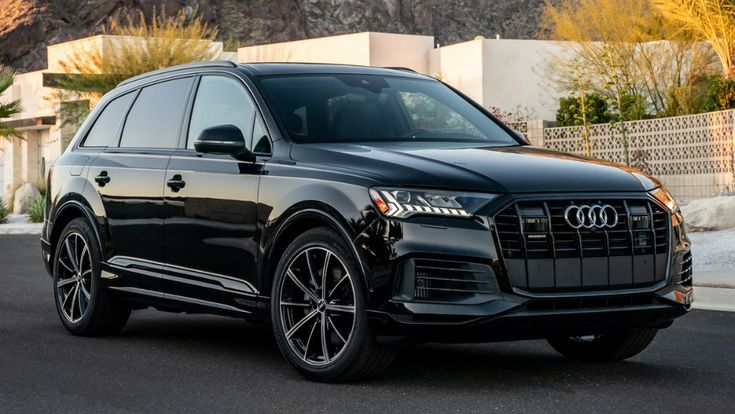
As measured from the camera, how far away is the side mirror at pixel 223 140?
7.94m

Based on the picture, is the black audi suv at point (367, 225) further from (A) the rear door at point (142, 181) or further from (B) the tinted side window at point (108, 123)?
(B) the tinted side window at point (108, 123)

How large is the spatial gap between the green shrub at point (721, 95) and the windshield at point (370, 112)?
22578mm

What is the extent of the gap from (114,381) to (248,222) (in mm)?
1202

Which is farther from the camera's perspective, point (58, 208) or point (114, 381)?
point (58, 208)

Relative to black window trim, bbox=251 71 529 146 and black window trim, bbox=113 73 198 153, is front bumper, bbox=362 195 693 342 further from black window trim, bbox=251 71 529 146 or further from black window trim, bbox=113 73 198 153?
black window trim, bbox=113 73 198 153

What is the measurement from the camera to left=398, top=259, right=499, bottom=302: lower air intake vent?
675 centimetres

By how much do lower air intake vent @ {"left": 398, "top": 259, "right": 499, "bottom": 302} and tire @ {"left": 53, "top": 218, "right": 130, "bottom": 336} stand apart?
3491 millimetres

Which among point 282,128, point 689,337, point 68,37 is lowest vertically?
point 689,337

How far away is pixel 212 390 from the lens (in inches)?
289

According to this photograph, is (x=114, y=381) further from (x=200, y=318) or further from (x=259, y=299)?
(x=200, y=318)

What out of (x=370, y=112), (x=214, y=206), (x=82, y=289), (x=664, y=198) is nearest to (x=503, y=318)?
(x=664, y=198)

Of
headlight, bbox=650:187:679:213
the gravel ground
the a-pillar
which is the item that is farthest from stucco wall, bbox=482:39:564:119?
headlight, bbox=650:187:679:213

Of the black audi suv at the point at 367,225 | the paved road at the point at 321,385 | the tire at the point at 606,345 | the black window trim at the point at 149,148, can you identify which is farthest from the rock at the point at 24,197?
the tire at the point at 606,345

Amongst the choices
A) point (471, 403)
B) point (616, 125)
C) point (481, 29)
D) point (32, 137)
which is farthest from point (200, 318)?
point (481, 29)
